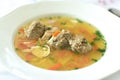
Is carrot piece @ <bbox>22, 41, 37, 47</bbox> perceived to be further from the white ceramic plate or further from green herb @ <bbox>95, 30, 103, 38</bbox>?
green herb @ <bbox>95, 30, 103, 38</bbox>

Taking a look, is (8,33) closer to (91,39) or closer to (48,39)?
(48,39)

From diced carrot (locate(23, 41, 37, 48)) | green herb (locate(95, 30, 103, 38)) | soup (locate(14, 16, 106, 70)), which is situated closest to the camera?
soup (locate(14, 16, 106, 70))

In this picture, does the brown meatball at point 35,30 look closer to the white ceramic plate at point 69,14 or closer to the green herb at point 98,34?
the white ceramic plate at point 69,14

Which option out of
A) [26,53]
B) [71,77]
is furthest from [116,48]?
[26,53]

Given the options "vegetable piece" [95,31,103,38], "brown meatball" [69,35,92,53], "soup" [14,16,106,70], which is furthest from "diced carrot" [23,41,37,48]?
"vegetable piece" [95,31,103,38]

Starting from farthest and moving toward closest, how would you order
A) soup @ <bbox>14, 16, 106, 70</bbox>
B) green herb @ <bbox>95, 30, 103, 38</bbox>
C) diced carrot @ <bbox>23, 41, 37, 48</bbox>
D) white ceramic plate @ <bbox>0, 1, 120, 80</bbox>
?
1. green herb @ <bbox>95, 30, 103, 38</bbox>
2. diced carrot @ <bbox>23, 41, 37, 48</bbox>
3. soup @ <bbox>14, 16, 106, 70</bbox>
4. white ceramic plate @ <bbox>0, 1, 120, 80</bbox>

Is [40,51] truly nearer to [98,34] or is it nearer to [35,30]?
[35,30]

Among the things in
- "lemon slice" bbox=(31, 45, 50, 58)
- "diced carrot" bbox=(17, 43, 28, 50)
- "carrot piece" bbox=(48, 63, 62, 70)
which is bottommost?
"carrot piece" bbox=(48, 63, 62, 70)
